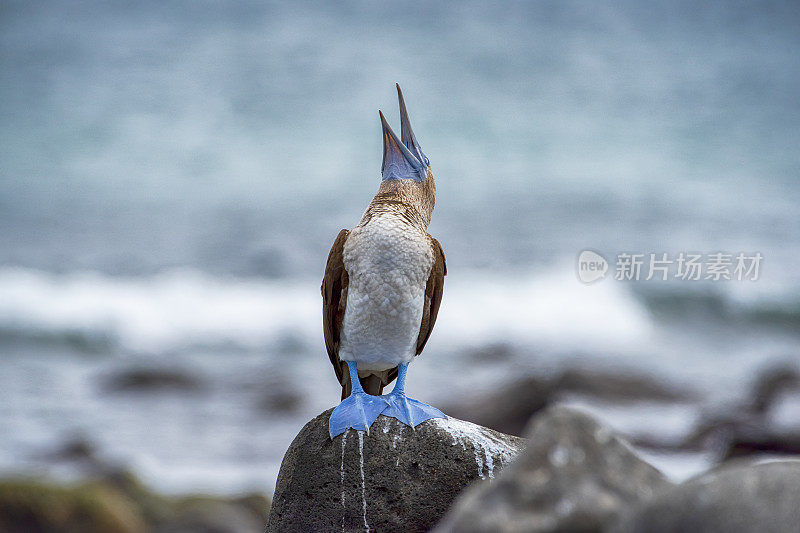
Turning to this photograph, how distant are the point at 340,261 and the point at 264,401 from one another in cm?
693

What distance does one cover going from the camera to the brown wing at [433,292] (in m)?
4.11

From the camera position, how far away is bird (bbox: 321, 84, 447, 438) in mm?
3889

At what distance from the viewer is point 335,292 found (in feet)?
13.4

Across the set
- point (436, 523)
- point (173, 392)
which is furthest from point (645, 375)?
point (436, 523)

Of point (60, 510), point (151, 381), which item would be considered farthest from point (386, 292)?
point (151, 381)

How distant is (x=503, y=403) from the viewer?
8.99 meters

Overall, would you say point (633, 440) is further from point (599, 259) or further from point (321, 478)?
point (321, 478)

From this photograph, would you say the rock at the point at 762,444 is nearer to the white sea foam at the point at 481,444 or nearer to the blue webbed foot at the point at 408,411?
the white sea foam at the point at 481,444

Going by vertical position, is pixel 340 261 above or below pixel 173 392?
below

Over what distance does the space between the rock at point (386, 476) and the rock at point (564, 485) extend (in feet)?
4.99

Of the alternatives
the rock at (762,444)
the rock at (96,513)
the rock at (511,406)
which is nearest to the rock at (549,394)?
the rock at (511,406)

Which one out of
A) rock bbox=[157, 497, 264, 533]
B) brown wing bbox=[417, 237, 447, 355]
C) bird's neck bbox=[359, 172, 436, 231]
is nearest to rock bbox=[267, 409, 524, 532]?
brown wing bbox=[417, 237, 447, 355]

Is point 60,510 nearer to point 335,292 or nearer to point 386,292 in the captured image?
point 335,292

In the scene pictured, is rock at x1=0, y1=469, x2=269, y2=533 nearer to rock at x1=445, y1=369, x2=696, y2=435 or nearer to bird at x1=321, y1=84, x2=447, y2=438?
rock at x1=445, y1=369, x2=696, y2=435
